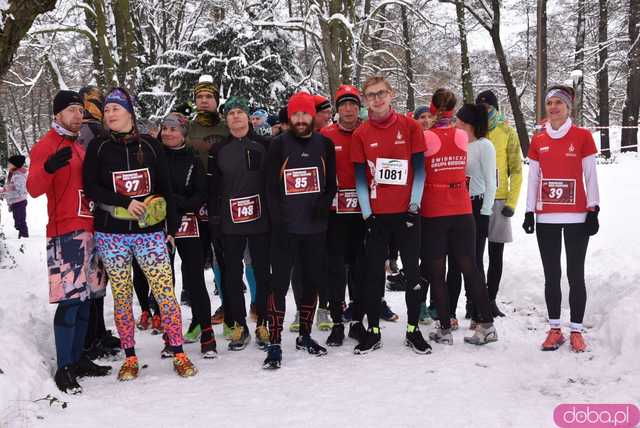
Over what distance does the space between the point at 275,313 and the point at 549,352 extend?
2.34 m

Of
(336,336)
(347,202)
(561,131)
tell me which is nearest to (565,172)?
(561,131)

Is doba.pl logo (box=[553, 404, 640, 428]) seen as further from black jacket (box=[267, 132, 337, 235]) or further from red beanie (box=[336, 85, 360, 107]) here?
red beanie (box=[336, 85, 360, 107])

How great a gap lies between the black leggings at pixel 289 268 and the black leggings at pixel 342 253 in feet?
1.13

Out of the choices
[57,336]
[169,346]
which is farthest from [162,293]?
[57,336]

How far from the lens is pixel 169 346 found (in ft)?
13.9

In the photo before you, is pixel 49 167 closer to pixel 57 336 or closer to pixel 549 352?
pixel 57 336

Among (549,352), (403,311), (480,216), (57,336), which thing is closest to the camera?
(57,336)

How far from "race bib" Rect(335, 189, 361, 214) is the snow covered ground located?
1.28 metres

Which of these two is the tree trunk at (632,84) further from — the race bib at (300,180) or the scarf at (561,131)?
the race bib at (300,180)

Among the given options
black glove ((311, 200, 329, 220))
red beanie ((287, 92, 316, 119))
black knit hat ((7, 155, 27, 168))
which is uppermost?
black knit hat ((7, 155, 27, 168))

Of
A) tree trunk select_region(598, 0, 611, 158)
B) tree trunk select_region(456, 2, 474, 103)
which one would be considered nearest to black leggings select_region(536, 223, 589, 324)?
tree trunk select_region(456, 2, 474, 103)

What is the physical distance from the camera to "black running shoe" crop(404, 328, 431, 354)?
433 cm

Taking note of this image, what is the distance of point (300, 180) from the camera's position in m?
4.27

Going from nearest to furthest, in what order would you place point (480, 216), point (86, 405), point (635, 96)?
point (86, 405) < point (480, 216) < point (635, 96)
